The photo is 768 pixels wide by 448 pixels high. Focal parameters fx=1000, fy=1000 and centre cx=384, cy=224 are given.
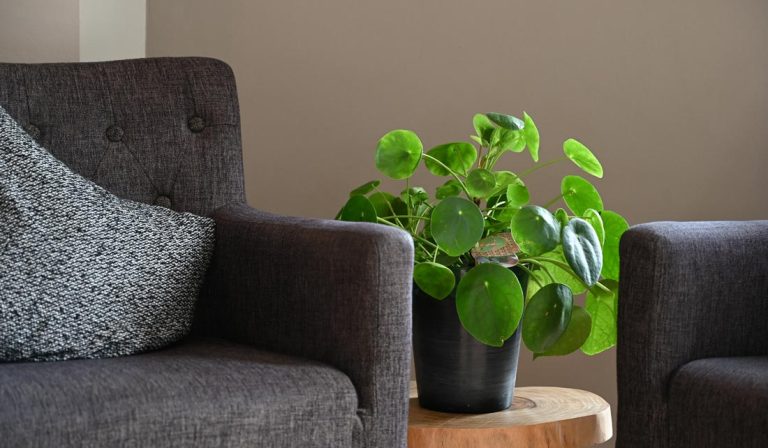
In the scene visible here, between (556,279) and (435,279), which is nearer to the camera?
(435,279)

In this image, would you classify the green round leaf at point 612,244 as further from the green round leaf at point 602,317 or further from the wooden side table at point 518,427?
the wooden side table at point 518,427

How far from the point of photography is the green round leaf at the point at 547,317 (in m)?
1.52

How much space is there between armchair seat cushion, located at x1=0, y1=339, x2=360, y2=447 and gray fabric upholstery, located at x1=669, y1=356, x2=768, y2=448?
465mm

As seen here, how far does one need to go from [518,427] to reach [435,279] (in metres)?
0.25

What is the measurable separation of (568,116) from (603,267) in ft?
2.68

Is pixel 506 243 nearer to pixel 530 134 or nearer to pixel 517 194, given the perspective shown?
pixel 517 194

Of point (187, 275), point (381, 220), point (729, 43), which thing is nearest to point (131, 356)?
point (187, 275)

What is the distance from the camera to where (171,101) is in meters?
1.77

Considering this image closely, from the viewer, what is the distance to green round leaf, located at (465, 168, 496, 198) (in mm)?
1572

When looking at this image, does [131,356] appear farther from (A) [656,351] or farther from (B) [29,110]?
(A) [656,351]

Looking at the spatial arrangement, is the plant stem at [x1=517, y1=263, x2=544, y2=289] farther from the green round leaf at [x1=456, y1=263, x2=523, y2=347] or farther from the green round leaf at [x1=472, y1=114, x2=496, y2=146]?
the green round leaf at [x1=472, y1=114, x2=496, y2=146]

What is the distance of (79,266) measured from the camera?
1.39m

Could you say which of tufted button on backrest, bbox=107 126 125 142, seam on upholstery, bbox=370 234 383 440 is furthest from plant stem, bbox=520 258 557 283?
tufted button on backrest, bbox=107 126 125 142

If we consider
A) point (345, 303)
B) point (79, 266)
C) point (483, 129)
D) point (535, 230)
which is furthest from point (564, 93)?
point (79, 266)
